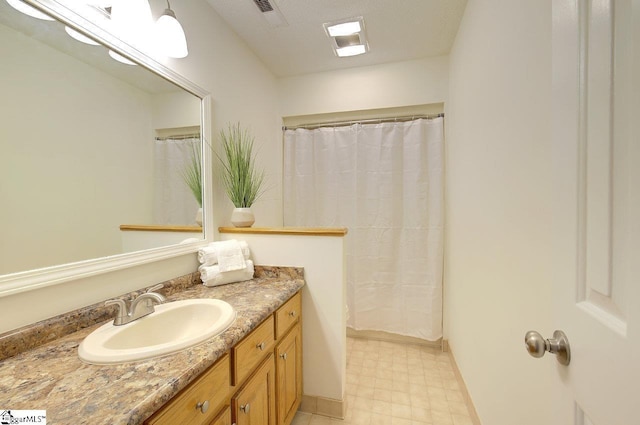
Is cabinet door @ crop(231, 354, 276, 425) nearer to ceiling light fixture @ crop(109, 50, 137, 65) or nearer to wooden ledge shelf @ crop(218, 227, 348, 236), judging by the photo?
wooden ledge shelf @ crop(218, 227, 348, 236)

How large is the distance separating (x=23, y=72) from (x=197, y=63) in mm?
866

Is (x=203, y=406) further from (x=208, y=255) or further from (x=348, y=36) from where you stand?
(x=348, y=36)

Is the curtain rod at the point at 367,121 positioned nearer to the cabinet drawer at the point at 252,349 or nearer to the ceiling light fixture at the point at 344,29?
the ceiling light fixture at the point at 344,29

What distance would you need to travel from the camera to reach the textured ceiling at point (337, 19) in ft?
Result: 5.42

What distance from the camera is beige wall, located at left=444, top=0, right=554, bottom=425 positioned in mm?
830

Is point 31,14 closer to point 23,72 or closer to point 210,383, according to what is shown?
point 23,72

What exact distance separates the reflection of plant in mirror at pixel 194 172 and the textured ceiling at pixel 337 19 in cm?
98

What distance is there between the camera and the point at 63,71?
92 cm

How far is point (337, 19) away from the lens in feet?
5.80

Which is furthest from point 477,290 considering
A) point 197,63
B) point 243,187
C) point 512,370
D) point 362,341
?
point 197,63

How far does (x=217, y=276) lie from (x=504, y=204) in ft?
4.68

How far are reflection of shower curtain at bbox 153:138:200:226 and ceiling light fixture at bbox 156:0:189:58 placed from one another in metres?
0.42

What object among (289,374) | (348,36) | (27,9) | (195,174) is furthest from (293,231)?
(348,36)

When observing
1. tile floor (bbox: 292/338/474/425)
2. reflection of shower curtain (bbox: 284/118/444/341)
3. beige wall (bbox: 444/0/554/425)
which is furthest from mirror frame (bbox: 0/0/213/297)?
beige wall (bbox: 444/0/554/425)
